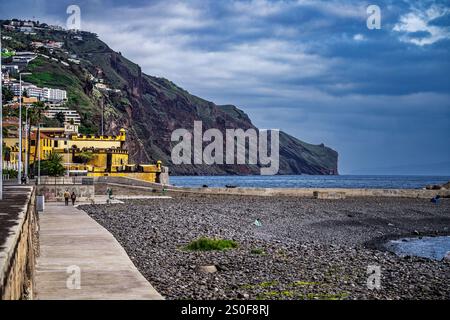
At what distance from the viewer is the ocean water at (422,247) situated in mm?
31438

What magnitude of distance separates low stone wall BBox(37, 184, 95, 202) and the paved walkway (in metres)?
24.2

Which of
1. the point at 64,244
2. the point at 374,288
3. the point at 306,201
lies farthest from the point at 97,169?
the point at 374,288

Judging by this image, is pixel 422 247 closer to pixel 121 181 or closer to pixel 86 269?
pixel 86 269

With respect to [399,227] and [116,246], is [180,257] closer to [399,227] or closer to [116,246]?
[116,246]

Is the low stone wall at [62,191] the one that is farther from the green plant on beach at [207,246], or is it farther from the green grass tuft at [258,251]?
the green grass tuft at [258,251]

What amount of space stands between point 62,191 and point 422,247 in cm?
2775

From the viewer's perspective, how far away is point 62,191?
50.3 m

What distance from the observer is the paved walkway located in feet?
40.9

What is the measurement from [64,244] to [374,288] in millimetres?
9822

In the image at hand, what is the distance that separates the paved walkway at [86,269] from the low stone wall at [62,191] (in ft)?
79.3

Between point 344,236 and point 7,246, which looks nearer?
point 7,246

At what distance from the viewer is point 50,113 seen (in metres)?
130

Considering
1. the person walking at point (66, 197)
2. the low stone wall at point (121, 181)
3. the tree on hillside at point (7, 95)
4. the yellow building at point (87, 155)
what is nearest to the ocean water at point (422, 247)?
the person walking at point (66, 197)

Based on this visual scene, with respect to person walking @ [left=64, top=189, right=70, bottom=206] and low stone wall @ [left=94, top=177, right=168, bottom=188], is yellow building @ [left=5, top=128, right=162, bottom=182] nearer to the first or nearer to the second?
low stone wall @ [left=94, top=177, right=168, bottom=188]
